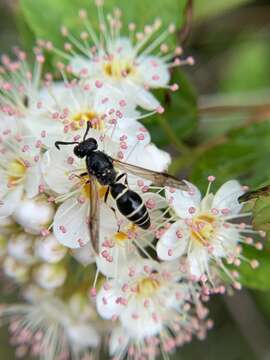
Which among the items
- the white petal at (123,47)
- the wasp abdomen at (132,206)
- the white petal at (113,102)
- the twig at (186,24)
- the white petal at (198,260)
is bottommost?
the white petal at (198,260)

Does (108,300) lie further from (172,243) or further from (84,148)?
(84,148)

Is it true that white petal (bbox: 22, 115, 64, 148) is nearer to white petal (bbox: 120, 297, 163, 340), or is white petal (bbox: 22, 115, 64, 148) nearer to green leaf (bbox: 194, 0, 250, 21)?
white petal (bbox: 120, 297, 163, 340)

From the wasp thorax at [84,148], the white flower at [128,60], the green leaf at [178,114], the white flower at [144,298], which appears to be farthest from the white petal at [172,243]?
the green leaf at [178,114]

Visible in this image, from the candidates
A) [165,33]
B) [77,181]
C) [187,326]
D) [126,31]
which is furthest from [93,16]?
[187,326]

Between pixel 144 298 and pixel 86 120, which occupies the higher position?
pixel 86 120

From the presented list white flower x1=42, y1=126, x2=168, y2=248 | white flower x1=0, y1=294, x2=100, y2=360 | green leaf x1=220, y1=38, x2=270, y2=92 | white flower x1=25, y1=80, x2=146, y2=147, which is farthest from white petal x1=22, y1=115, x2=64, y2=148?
green leaf x1=220, y1=38, x2=270, y2=92

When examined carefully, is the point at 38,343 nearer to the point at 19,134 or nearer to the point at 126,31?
the point at 19,134

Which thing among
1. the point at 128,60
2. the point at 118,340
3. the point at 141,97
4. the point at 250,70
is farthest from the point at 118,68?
the point at 250,70

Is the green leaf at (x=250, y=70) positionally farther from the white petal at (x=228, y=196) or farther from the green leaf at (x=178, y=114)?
the white petal at (x=228, y=196)
